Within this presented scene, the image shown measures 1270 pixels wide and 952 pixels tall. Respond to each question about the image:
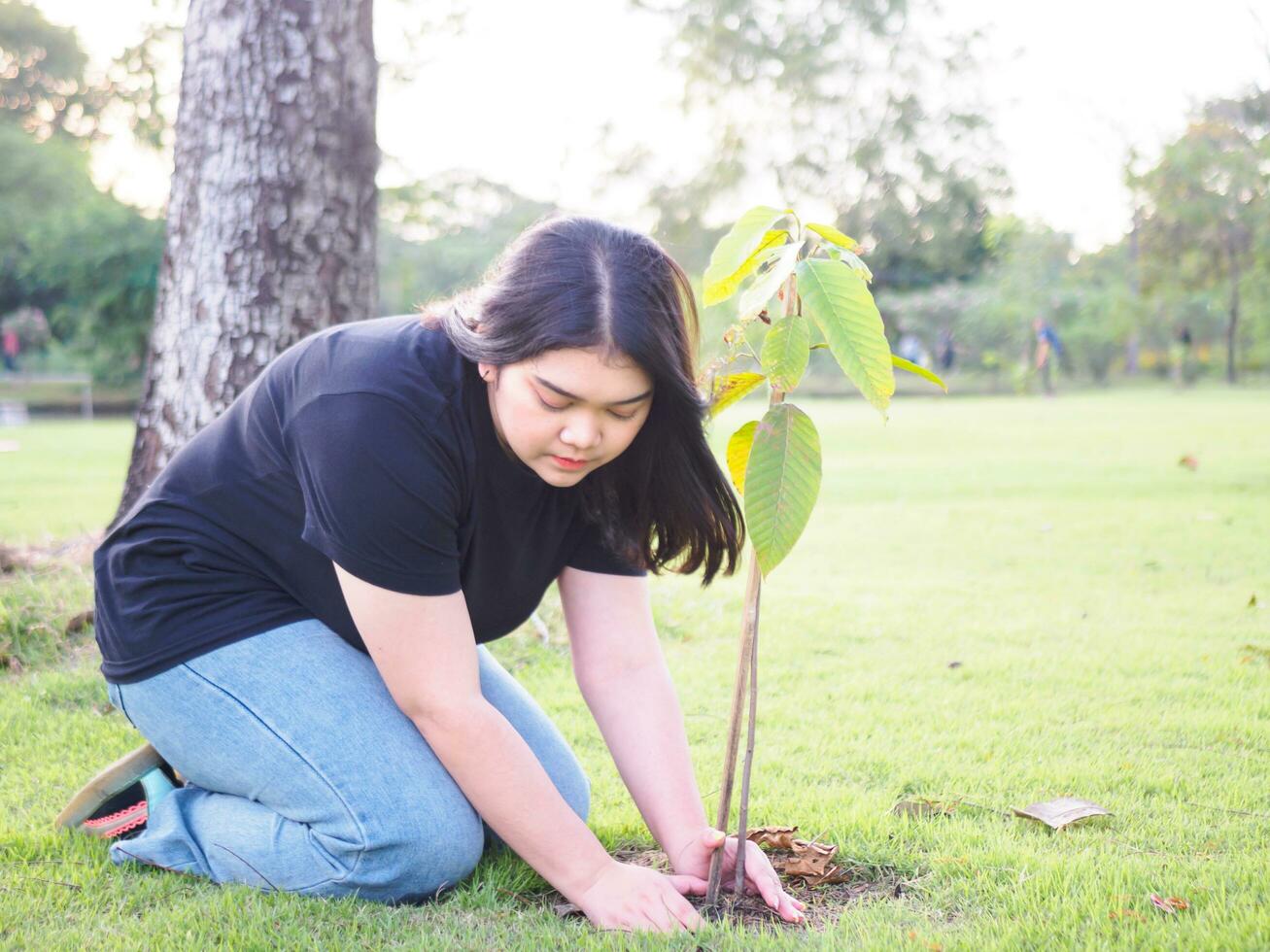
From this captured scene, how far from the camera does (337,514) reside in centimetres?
178

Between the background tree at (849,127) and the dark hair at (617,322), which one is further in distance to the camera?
the background tree at (849,127)

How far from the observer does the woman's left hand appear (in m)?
1.87

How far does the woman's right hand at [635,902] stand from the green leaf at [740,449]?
2.08ft

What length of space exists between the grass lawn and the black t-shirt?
48cm

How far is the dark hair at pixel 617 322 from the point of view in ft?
5.51

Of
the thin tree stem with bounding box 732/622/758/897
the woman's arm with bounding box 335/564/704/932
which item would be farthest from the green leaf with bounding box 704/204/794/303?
the woman's arm with bounding box 335/564/704/932

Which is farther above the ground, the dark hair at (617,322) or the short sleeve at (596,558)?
the dark hair at (617,322)

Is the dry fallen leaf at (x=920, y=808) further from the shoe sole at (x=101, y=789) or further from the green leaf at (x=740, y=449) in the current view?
the shoe sole at (x=101, y=789)

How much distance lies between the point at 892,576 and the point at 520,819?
3642 millimetres

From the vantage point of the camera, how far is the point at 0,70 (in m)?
34.4

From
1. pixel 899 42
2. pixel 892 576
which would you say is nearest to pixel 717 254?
pixel 892 576

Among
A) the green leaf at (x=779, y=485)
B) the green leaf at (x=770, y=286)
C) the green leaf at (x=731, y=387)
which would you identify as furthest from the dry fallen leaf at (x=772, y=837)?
the green leaf at (x=770, y=286)

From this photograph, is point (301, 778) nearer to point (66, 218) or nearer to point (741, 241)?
point (741, 241)

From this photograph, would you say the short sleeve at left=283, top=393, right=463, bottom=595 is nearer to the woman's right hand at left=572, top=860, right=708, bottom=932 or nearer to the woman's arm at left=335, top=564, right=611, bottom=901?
the woman's arm at left=335, top=564, right=611, bottom=901
